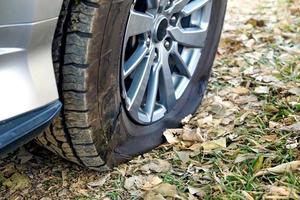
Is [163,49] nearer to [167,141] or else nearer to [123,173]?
[167,141]

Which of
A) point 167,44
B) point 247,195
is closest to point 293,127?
point 247,195

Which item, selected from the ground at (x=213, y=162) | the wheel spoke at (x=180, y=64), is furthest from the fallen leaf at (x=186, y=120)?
the wheel spoke at (x=180, y=64)

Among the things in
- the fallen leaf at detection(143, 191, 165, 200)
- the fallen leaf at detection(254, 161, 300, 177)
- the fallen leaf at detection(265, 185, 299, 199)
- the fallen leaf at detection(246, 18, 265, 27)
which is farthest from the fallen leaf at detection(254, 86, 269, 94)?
the fallen leaf at detection(246, 18, 265, 27)

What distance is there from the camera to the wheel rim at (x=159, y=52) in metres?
2.00

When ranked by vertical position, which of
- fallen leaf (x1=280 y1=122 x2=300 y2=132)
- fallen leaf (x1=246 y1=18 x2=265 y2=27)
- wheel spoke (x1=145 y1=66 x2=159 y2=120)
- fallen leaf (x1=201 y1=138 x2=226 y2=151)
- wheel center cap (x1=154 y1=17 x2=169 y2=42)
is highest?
wheel center cap (x1=154 y1=17 x2=169 y2=42)

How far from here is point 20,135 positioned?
1474 millimetres

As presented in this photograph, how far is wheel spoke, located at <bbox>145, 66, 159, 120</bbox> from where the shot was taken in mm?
2188

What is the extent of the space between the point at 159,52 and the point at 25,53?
2.63 ft

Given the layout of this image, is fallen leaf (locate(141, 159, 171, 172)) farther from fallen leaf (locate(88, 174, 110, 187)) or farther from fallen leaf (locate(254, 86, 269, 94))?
fallen leaf (locate(254, 86, 269, 94))

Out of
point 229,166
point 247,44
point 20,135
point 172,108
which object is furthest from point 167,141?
point 247,44

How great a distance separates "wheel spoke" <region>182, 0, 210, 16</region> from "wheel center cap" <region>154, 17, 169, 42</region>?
0.57ft

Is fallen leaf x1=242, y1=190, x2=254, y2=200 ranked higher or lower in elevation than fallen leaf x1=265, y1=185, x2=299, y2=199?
lower

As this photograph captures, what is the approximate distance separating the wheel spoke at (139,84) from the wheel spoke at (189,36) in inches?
7.2

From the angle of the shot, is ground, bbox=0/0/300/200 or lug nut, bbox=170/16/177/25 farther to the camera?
lug nut, bbox=170/16/177/25
